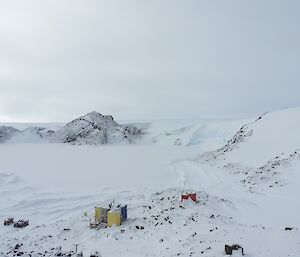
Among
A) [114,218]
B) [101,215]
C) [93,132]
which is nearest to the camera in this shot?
[114,218]

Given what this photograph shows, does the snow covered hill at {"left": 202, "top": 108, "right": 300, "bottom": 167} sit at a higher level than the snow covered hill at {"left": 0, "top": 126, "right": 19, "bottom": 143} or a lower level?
lower

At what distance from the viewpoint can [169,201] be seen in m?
24.8

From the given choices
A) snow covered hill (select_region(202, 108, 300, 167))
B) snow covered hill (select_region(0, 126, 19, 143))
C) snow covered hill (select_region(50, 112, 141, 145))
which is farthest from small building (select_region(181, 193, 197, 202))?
snow covered hill (select_region(0, 126, 19, 143))

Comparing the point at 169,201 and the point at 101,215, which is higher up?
the point at 101,215

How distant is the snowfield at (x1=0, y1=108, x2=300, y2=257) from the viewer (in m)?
17.1

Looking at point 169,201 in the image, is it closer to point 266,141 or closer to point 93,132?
point 266,141

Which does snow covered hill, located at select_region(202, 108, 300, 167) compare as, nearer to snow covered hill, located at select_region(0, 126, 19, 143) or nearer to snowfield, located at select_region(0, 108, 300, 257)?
snowfield, located at select_region(0, 108, 300, 257)

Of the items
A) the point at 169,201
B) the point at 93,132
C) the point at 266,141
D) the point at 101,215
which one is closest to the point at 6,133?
the point at 93,132

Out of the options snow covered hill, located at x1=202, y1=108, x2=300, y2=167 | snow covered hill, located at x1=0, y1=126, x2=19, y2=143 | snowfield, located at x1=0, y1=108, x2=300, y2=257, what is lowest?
snowfield, located at x1=0, y1=108, x2=300, y2=257

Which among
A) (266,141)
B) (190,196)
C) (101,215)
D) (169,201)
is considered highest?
(266,141)

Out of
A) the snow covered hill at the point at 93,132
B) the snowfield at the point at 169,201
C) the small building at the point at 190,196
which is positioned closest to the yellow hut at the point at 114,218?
the snowfield at the point at 169,201

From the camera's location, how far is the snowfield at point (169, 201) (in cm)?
1712

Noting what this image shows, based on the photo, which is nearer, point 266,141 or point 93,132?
point 266,141

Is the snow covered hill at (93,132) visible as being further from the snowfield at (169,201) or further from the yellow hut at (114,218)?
the yellow hut at (114,218)
